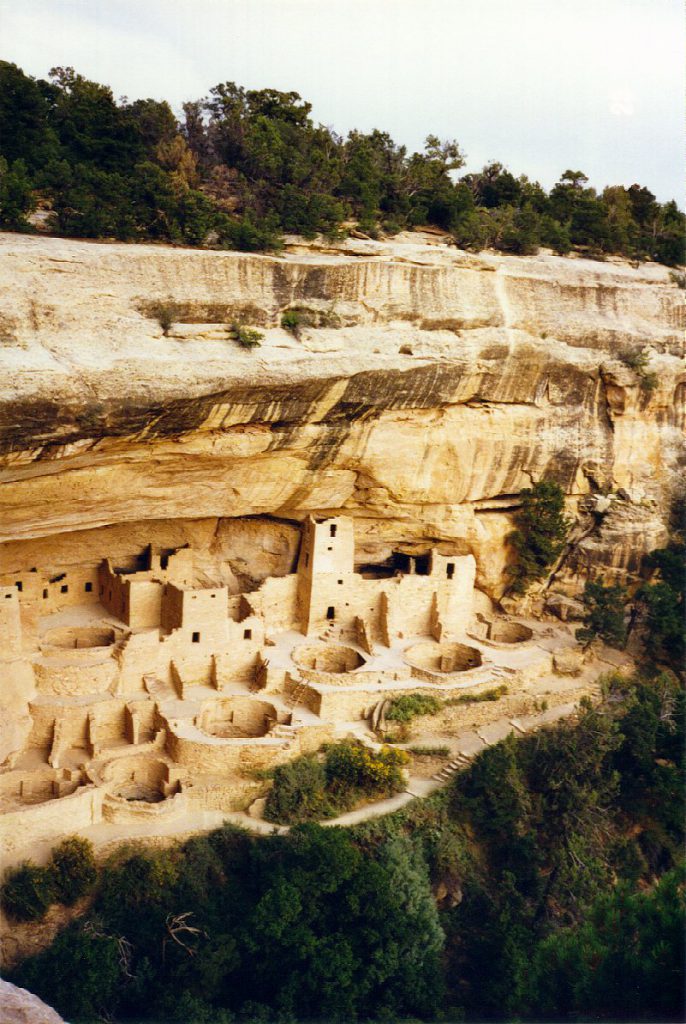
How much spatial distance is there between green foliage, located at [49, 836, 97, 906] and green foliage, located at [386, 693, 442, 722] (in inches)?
283

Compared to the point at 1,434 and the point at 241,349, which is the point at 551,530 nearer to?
the point at 241,349

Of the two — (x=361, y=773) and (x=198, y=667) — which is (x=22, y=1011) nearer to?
(x=361, y=773)

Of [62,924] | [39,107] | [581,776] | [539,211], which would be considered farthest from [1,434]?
[539,211]

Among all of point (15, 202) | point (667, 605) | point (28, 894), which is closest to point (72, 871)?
point (28, 894)

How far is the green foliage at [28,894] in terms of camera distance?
15.5 meters

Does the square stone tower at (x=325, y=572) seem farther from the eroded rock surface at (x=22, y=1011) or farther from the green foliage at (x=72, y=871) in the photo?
the eroded rock surface at (x=22, y=1011)

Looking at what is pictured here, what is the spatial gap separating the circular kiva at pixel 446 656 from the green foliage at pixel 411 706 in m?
1.90

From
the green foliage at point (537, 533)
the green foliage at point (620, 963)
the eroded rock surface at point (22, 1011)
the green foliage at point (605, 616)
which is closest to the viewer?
the eroded rock surface at point (22, 1011)

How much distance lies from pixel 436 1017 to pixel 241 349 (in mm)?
13000

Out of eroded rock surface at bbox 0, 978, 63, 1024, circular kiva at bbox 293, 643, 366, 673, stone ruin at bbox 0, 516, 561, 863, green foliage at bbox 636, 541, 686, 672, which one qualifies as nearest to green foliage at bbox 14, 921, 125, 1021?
stone ruin at bbox 0, 516, 561, 863

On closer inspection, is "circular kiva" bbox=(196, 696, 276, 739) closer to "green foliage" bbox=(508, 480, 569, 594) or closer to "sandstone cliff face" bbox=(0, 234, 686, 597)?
"sandstone cliff face" bbox=(0, 234, 686, 597)

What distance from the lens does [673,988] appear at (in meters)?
11.6

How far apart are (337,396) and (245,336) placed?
8.51 ft

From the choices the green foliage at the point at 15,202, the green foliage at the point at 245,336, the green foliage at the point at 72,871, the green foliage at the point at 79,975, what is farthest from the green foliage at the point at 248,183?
the green foliage at the point at 79,975
